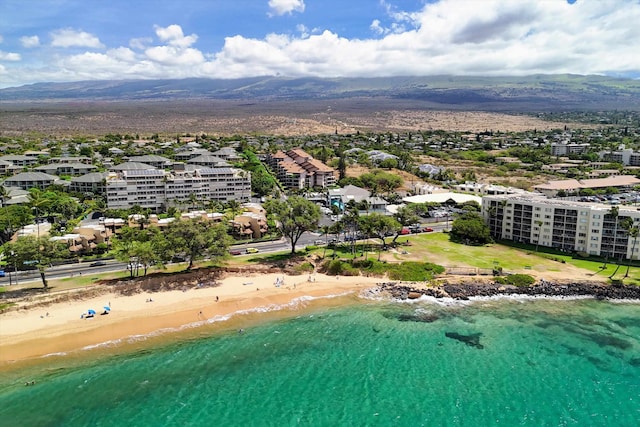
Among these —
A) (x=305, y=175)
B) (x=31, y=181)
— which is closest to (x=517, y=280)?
(x=305, y=175)

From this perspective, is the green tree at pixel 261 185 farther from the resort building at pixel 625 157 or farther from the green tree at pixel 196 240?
the resort building at pixel 625 157

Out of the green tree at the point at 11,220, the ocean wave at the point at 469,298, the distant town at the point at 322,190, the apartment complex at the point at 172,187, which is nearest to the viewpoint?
the ocean wave at the point at 469,298

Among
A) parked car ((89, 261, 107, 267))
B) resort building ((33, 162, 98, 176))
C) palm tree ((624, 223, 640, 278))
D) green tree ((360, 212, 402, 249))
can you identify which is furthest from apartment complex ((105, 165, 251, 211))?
palm tree ((624, 223, 640, 278))

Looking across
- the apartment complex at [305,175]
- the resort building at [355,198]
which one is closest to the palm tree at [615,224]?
the resort building at [355,198]

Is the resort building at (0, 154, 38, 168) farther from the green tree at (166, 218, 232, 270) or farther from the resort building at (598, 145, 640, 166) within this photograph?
the resort building at (598, 145, 640, 166)

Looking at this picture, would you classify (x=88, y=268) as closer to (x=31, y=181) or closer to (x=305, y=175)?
→ (x=31, y=181)

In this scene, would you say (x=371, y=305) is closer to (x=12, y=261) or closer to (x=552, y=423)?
(x=552, y=423)
